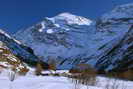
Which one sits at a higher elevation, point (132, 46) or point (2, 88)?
point (132, 46)

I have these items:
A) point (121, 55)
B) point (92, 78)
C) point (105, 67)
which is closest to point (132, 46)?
point (121, 55)

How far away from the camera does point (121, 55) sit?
199 meters

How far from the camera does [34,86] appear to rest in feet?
35.1

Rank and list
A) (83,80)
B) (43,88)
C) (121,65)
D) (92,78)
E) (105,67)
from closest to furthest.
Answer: (43,88) < (83,80) < (92,78) < (121,65) < (105,67)

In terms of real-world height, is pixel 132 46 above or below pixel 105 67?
above

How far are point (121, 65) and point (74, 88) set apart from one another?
166703 mm

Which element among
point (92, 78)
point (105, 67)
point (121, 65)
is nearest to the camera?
point (92, 78)

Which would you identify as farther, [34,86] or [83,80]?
[83,80]

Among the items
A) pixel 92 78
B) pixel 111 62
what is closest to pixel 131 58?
pixel 111 62

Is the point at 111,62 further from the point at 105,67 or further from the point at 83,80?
the point at 83,80

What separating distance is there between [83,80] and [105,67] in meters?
181

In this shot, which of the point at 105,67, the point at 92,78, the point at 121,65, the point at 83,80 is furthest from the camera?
the point at 105,67

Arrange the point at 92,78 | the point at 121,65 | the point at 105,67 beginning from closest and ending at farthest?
Answer: the point at 92,78 < the point at 121,65 < the point at 105,67

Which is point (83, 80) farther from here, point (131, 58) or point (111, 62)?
point (111, 62)
